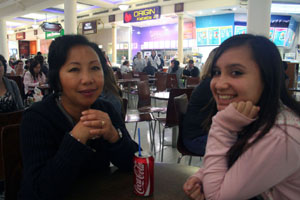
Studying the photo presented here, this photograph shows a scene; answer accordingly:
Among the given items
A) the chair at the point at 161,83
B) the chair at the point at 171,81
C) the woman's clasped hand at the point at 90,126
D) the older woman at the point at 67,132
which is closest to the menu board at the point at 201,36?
the chair at the point at 171,81

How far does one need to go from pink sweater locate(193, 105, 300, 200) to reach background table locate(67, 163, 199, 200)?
0.18 m

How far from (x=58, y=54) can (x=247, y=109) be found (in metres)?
0.77

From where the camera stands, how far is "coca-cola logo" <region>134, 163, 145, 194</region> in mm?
850

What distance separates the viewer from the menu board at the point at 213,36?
34.5ft

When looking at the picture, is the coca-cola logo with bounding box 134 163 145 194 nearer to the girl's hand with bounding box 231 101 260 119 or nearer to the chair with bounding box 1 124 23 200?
the girl's hand with bounding box 231 101 260 119

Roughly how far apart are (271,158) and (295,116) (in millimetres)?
195

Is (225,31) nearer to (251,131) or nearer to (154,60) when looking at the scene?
(154,60)

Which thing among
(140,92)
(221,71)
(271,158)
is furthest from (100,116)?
(140,92)

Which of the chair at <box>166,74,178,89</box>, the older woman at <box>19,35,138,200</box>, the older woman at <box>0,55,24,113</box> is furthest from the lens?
the chair at <box>166,74,178,89</box>

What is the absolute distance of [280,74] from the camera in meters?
0.84

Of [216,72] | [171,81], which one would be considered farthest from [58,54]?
[171,81]

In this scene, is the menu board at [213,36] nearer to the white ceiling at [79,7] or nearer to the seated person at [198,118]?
the white ceiling at [79,7]

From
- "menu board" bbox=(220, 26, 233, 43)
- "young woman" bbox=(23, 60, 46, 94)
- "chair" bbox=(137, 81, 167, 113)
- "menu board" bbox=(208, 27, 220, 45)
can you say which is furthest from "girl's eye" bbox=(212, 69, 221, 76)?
"menu board" bbox=(208, 27, 220, 45)

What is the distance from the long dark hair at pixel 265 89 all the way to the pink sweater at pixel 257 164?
0.09 ft
